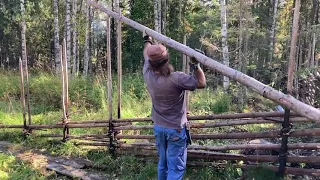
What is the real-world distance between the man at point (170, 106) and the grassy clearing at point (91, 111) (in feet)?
2.79

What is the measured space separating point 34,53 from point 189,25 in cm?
957

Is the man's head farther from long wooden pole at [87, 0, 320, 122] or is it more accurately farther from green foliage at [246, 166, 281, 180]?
green foliage at [246, 166, 281, 180]

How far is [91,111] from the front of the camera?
7.02 metres

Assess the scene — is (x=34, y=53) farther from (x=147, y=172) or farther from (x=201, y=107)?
(x=147, y=172)

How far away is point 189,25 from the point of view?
19.7 meters

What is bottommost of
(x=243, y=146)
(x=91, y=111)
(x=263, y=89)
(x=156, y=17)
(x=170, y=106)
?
(x=91, y=111)

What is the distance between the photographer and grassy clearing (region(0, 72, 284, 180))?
4105 millimetres

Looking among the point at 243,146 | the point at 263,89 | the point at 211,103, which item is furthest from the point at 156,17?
the point at 263,89

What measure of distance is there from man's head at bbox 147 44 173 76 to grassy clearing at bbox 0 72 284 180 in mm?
1540

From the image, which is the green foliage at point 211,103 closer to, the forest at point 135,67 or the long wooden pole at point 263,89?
the forest at point 135,67

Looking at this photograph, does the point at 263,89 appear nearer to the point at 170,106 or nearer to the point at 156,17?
the point at 170,106

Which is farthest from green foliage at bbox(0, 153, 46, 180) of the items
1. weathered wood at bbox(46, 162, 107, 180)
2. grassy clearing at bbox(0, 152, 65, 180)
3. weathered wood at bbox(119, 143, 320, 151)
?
weathered wood at bbox(119, 143, 320, 151)

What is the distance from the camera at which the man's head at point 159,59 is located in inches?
108

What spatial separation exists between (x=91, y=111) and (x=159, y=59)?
179 inches
